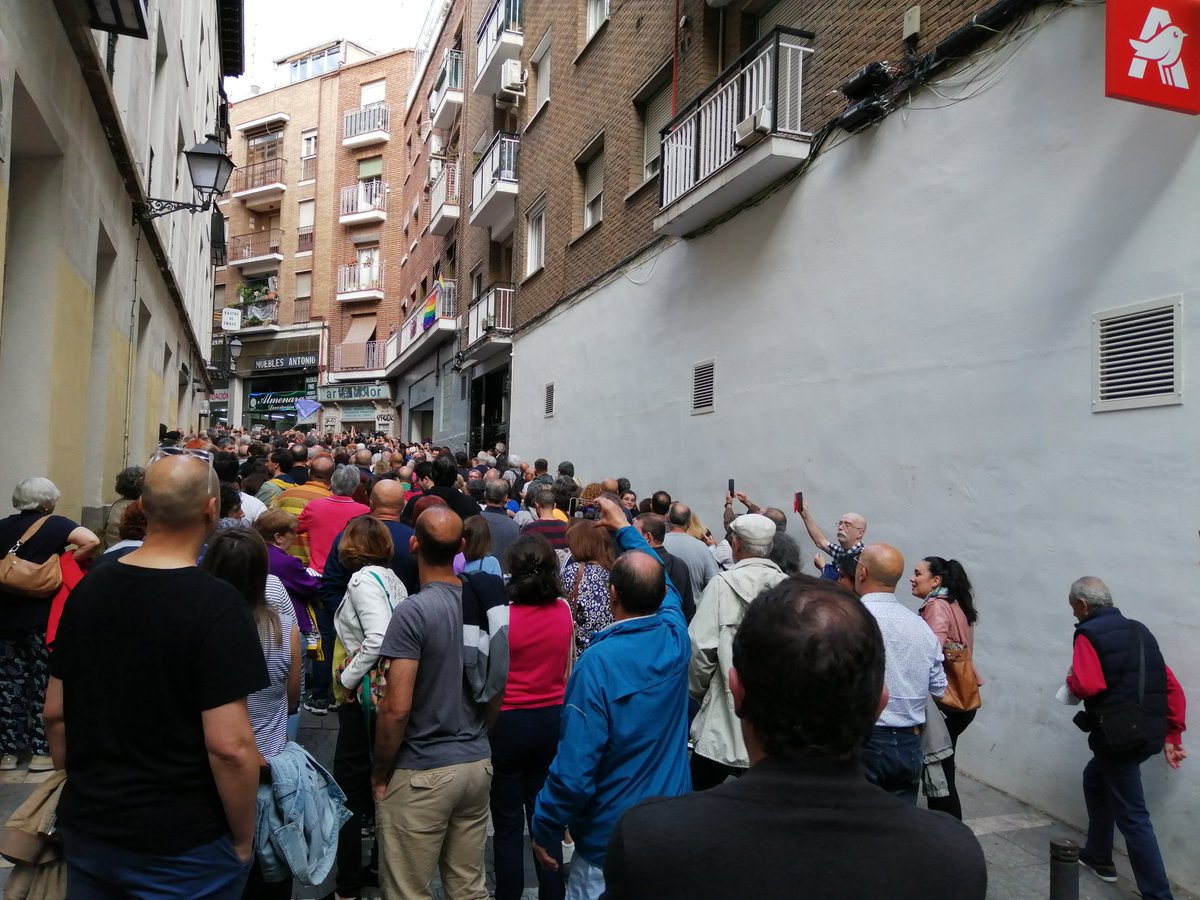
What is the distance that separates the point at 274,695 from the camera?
3.23 meters

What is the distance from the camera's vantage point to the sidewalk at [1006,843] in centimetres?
448

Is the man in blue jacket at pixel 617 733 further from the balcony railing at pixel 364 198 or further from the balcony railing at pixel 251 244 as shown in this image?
the balcony railing at pixel 251 244

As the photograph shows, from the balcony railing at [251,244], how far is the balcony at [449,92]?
19.6 metres

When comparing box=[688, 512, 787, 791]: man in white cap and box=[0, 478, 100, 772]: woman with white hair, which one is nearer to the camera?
box=[688, 512, 787, 791]: man in white cap

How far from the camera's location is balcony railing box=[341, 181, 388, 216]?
39.0m

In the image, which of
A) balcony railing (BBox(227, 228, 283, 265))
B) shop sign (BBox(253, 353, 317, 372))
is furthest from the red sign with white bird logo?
balcony railing (BBox(227, 228, 283, 265))

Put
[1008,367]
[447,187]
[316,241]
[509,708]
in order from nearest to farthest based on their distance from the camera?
[509,708], [1008,367], [447,187], [316,241]

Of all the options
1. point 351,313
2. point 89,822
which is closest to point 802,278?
point 89,822

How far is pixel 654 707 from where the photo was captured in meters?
3.10

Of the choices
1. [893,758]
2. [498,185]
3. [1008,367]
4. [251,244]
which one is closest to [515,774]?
[893,758]

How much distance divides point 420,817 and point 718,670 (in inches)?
56.9

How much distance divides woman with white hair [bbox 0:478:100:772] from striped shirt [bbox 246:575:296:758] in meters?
2.19

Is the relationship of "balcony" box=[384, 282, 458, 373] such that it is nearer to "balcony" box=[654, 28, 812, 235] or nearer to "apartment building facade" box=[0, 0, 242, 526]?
"apartment building facade" box=[0, 0, 242, 526]

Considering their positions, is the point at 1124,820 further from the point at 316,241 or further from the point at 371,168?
the point at 316,241
